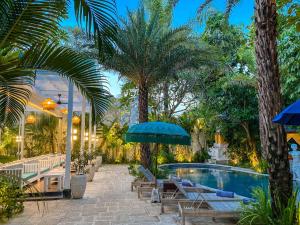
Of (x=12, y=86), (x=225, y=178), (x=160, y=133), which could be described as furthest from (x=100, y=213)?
(x=225, y=178)

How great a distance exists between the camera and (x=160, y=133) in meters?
7.03

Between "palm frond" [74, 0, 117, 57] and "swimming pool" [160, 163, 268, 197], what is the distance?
9.25 m

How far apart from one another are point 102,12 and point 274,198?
12.0 ft

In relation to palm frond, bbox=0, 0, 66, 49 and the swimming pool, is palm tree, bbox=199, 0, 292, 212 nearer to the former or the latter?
palm frond, bbox=0, 0, 66, 49

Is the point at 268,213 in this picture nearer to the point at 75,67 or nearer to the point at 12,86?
the point at 75,67

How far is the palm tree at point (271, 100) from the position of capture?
432 centimetres

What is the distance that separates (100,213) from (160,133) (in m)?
2.35

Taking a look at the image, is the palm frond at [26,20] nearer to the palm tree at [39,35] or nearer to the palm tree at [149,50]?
the palm tree at [39,35]

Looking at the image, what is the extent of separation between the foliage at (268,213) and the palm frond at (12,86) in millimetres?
3806

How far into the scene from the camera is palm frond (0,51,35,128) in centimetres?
303

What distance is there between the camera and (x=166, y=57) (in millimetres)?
11023

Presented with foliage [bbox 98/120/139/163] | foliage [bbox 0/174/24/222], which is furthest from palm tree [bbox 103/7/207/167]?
foliage [bbox 98/120/139/163]

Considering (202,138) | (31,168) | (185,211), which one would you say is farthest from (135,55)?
(202,138)

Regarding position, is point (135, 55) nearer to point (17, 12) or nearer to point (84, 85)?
point (84, 85)
